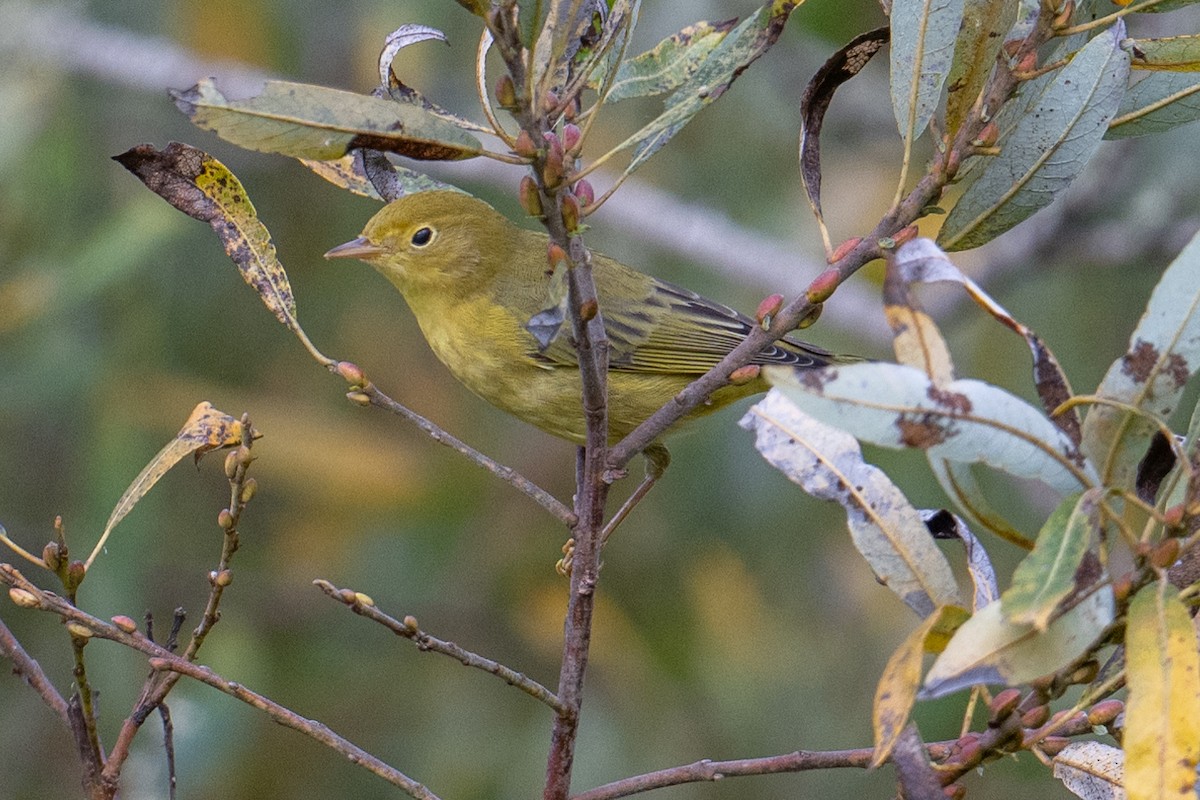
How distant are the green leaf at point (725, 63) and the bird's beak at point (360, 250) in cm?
248

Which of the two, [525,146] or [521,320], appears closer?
[525,146]

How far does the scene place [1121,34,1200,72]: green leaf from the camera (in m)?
2.10

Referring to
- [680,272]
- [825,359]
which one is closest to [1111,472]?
[825,359]

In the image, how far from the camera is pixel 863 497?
7.11ft

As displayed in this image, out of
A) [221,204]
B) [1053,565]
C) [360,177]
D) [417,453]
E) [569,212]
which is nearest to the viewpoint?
[1053,565]

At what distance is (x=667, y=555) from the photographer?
6.03 metres

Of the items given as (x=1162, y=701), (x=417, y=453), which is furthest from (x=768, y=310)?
(x=417, y=453)

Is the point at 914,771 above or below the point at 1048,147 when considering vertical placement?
below

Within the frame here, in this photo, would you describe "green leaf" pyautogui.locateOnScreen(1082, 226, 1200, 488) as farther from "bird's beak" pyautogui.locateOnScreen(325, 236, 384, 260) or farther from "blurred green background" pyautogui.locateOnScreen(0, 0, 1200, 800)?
"blurred green background" pyautogui.locateOnScreen(0, 0, 1200, 800)

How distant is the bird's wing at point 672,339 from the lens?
15.9 feet

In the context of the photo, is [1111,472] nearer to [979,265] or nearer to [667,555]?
[667,555]

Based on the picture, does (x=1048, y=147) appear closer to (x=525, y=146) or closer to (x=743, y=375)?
(x=743, y=375)

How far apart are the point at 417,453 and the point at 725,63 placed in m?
4.14

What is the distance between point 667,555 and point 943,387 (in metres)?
4.43
